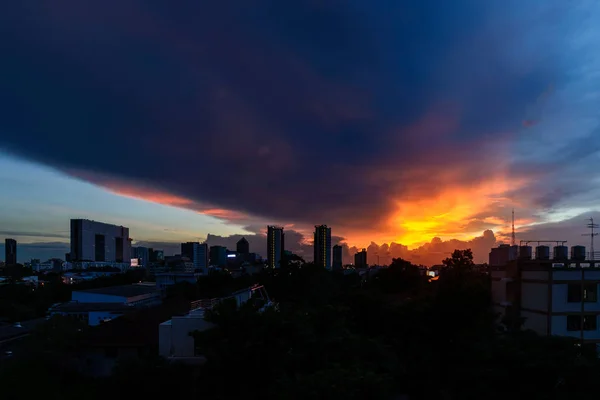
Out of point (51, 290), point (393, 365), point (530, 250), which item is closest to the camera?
point (393, 365)

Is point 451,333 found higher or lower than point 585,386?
higher

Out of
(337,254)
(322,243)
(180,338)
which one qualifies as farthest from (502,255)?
(337,254)

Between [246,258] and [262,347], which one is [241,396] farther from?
[246,258]

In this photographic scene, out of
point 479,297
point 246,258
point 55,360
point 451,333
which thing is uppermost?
point 479,297

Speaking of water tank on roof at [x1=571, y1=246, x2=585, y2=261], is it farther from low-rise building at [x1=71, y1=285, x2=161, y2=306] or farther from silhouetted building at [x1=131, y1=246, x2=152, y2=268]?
silhouetted building at [x1=131, y1=246, x2=152, y2=268]

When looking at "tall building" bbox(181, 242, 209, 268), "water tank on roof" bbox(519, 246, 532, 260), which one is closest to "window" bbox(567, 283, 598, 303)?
"water tank on roof" bbox(519, 246, 532, 260)

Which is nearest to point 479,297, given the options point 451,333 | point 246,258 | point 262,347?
point 451,333
